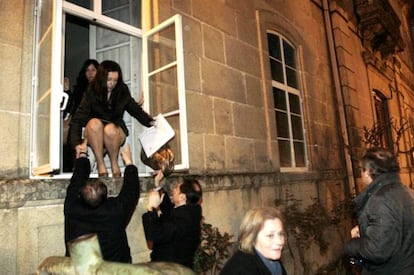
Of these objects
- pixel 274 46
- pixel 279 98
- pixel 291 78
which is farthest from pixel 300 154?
pixel 274 46

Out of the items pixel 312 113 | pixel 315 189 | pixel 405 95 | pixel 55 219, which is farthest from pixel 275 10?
pixel 405 95

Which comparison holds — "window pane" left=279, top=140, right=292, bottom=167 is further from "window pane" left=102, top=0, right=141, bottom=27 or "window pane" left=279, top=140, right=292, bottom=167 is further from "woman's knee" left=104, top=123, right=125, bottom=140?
"woman's knee" left=104, top=123, right=125, bottom=140

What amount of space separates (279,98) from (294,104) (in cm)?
53

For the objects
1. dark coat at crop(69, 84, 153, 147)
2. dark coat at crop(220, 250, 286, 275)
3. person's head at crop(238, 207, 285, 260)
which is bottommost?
dark coat at crop(220, 250, 286, 275)

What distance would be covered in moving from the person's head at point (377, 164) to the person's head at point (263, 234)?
982 millimetres

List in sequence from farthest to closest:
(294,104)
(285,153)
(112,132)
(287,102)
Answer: (294,104) → (287,102) → (285,153) → (112,132)

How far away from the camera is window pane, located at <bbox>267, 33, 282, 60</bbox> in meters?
6.02

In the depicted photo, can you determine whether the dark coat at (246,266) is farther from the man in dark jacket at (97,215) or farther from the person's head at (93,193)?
the person's head at (93,193)

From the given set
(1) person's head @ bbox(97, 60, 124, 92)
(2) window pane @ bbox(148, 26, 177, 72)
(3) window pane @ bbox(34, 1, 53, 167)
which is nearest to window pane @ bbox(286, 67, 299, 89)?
(2) window pane @ bbox(148, 26, 177, 72)

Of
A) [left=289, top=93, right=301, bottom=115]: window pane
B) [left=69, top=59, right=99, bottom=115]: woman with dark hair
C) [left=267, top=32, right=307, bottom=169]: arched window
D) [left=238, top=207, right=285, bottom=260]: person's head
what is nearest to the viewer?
[left=238, top=207, right=285, bottom=260]: person's head

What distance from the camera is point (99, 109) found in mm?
3186

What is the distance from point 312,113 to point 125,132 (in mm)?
4296

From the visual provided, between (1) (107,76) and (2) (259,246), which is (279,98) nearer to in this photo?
(1) (107,76)

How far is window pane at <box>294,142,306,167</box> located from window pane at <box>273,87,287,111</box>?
2.40ft
